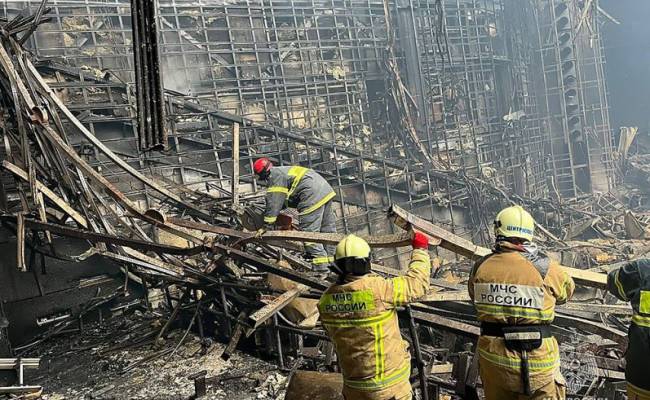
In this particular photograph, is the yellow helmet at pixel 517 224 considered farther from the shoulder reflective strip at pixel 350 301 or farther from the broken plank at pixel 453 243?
the shoulder reflective strip at pixel 350 301

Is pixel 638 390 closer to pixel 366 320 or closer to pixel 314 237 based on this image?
pixel 366 320

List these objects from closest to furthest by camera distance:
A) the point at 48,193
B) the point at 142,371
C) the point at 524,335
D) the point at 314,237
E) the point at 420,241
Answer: the point at 524,335, the point at 420,241, the point at 314,237, the point at 142,371, the point at 48,193

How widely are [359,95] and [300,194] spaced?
9.07m

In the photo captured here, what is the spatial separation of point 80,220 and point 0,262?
1.63 m

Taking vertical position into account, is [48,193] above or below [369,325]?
above

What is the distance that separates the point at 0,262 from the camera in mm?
6676

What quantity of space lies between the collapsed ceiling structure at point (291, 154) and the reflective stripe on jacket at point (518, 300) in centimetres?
57

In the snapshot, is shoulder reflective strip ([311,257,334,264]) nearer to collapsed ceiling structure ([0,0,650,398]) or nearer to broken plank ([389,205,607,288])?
collapsed ceiling structure ([0,0,650,398])

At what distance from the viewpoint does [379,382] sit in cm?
325

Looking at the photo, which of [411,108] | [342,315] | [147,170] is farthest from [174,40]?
[342,315]

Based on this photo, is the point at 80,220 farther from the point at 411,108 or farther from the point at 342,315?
the point at 411,108

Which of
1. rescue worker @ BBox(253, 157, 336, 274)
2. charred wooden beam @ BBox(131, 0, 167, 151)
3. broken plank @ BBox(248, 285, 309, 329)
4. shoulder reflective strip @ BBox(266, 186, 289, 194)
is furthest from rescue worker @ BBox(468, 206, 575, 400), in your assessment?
shoulder reflective strip @ BBox(266, 186, 289, 194)

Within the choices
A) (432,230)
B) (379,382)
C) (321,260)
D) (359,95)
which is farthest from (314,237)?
(359,95)

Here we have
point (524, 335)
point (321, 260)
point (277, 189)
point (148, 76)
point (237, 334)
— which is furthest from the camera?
point (277, 189)
